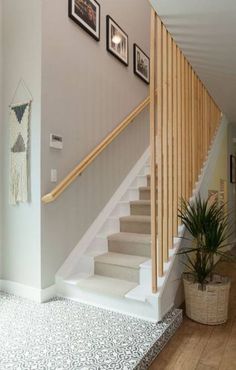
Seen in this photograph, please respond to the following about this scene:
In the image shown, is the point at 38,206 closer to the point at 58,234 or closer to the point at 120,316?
the point at 58,234

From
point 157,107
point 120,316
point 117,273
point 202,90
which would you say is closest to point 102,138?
point 157,107

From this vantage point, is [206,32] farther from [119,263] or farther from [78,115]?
[119,263]

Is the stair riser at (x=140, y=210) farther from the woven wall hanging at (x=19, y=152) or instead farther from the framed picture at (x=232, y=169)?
the framed picture at (x=232, y=169)

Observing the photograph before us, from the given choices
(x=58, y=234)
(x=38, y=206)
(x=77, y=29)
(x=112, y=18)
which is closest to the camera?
(x=38, y=206)

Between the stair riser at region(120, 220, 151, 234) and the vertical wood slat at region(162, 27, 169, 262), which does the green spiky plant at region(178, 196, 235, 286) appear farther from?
the stair riser at region(120, 220, 151, 234)

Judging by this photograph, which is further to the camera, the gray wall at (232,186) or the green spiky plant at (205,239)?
the gray wall at (232,186)

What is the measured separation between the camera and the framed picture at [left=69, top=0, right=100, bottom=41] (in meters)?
2.85

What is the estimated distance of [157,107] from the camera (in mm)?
2389

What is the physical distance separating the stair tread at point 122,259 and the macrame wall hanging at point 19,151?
929mm

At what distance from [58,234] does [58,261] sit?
25cm

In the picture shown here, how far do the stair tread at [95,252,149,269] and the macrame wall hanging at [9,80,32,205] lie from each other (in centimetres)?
93

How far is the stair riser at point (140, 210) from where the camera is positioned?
11.3ft

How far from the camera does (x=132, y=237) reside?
3.01m

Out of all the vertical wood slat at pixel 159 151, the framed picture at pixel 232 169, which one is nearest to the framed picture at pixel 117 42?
the vertical wood slat at pixel 159 151
